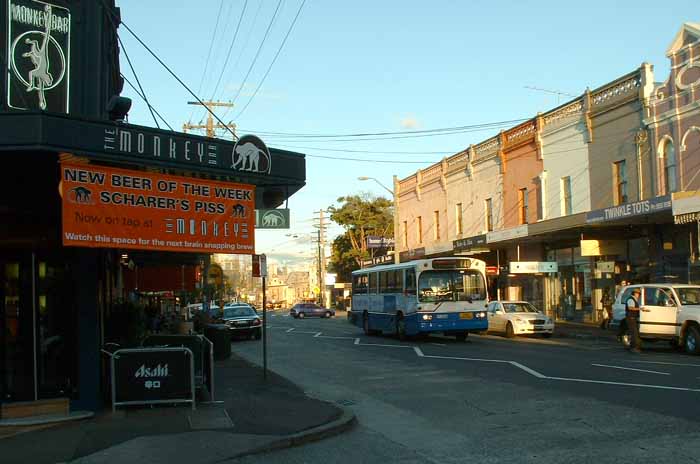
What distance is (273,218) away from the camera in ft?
44.1

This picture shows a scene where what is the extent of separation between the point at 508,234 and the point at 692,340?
51.2 feet

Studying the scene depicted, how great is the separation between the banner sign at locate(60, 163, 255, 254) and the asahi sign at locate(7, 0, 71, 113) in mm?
1568

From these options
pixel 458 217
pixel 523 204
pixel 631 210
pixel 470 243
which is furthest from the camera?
pixel 458 217

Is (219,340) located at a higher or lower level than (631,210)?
lower

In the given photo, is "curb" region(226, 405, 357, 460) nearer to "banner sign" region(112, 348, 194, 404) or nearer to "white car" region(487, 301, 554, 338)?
"banner sign" region(112, 348, 194, 404)

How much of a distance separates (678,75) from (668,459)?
70.3 ft

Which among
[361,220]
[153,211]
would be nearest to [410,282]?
[153,211]

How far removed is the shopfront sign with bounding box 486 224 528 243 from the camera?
3293 cm

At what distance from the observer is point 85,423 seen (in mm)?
10102

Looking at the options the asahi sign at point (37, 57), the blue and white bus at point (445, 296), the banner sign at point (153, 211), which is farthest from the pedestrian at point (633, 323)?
the asahi sign at point (37, 57)

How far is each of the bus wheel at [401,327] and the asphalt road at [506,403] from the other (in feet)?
12.8

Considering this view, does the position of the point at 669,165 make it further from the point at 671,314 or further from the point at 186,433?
the point at 186,433

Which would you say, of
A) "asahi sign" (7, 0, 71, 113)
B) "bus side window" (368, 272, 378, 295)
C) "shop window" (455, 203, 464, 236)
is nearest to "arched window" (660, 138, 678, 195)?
"bus side window" (368, 272, 378, 295)

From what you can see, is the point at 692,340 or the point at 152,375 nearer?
the point at 152,375
